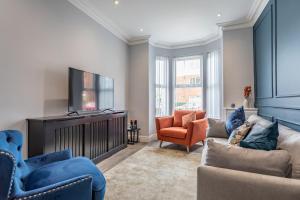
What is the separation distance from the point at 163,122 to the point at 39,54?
2.83 meters

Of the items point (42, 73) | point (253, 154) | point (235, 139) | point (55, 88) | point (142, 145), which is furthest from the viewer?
point (142, 145)

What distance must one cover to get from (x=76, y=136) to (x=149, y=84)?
8.52 feet

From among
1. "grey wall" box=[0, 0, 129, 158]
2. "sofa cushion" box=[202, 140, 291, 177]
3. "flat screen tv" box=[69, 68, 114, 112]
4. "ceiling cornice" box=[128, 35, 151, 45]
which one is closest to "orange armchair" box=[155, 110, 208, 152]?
"flat screen tv" box=[69, 68, 114, 112]

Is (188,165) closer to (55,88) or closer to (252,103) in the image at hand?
(252,103)

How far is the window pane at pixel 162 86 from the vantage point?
5.20 meters

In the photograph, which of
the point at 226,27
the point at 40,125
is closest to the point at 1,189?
the point at 40,125

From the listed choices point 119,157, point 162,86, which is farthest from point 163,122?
point 162,86

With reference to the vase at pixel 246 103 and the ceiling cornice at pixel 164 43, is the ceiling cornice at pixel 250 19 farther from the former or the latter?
the vase at pixel 246 103

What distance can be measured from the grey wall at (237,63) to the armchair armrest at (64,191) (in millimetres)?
3539

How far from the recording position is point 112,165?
2.97 m

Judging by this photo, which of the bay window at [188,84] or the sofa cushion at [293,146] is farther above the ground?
the bay window at [188,84]

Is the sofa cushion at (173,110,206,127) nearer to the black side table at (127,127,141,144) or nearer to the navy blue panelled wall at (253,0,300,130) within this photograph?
the black side table at (127,127,141,144)

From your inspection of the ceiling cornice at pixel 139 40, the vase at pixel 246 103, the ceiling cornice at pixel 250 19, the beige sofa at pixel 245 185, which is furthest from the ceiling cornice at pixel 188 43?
the beige sofa at pixel 245 185

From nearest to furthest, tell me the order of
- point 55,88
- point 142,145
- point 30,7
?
point 30,7 < point 55,88 < point 142,145
